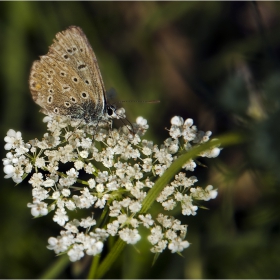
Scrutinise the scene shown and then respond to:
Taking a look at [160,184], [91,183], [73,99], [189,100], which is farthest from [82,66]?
[189,100]

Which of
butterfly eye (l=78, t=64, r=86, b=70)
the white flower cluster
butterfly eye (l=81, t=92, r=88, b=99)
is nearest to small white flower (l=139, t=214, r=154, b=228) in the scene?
the white flower cluster

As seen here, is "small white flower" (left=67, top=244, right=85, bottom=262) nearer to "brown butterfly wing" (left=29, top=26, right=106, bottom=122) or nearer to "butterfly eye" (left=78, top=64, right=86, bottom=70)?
"brown butterfly wing" (left=29, top=26, right=106, bottom=122)

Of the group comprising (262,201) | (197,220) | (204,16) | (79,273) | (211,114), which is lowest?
(79,273)

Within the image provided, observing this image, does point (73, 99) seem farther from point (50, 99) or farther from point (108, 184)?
point (108, 184)

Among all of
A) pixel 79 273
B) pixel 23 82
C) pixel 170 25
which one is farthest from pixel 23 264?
pixel 170 25

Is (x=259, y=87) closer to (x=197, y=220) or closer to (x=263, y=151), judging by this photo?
(x=263, y=151)

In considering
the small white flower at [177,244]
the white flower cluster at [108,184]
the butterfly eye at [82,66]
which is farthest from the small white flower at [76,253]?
the butterfly eye at [82,66]
